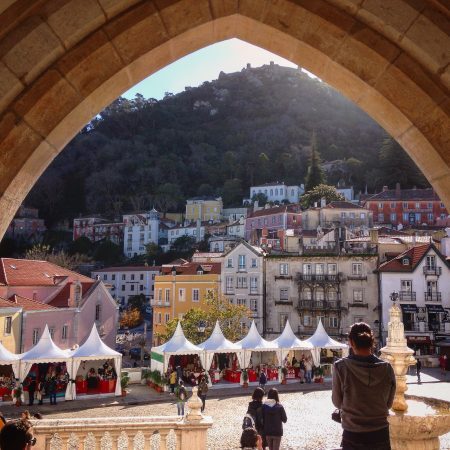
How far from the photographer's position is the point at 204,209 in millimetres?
85000

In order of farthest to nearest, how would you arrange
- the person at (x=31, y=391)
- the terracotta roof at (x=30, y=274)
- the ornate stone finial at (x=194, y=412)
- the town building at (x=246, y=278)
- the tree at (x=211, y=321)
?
the town building at (x=246, y=278), the terracotta roof at (x=30, y=274), the tree at (x=211, y=321), the person at (x=31, y=391), the ornate stone finial at (x=194, y=412)

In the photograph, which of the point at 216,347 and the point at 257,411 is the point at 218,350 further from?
the point at 257,411

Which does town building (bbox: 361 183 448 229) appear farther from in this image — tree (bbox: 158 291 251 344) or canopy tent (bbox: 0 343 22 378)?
canopy tent (bbox: 0 343 22 378)

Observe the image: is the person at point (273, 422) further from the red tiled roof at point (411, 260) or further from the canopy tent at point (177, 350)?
the red tiled roof at point (411, 260)

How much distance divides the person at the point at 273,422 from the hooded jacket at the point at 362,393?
13.4 feet

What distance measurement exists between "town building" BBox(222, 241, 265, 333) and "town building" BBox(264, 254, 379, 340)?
0.58 metres

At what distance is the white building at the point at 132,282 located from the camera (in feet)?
196

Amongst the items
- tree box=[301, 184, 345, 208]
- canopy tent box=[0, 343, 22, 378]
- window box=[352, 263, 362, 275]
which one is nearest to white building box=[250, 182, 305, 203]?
tree box=[301, 184, 345, 208]

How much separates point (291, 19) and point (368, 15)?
48cm

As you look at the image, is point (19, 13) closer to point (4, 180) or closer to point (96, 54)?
point (96, 54)

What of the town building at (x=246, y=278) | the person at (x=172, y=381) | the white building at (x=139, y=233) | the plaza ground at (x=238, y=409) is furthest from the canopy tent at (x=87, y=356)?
the white building at (x=139, y=233)

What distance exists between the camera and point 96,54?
9.21ft

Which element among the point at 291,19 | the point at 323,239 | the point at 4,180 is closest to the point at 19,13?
the point at 4,180

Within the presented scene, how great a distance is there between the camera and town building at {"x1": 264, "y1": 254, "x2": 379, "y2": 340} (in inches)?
1300
